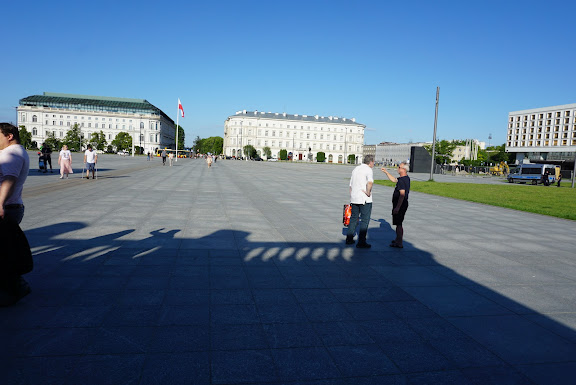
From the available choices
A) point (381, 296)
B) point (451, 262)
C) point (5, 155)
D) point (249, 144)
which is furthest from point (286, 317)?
point (249, 144)

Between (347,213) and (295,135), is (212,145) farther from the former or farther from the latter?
(347,213)

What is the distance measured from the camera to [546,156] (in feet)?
317

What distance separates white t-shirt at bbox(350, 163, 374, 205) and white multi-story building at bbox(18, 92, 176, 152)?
373ft

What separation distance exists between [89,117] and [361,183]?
13054cm

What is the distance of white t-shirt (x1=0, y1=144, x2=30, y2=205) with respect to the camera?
12.8 ft

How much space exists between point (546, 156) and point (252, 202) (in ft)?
346

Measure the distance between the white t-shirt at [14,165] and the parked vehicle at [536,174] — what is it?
44.2 meters

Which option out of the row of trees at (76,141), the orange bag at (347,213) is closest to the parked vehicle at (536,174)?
the orange bag at (347,213)

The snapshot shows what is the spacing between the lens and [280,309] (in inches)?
164

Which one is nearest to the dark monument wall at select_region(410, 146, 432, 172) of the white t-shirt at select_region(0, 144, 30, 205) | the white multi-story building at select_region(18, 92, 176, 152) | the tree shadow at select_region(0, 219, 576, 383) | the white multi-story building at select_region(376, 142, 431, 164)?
the tree shadow at select_region(0, 219, 576, 383)

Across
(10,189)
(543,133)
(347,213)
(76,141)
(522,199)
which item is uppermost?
(543,133)

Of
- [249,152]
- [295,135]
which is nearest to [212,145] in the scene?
[295,135]

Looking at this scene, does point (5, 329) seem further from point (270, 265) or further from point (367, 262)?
point (367, 262)

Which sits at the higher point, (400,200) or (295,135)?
(295,135)
